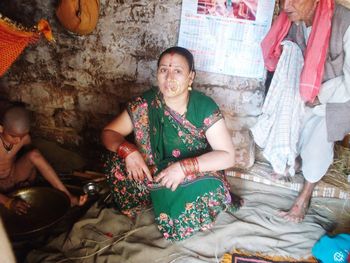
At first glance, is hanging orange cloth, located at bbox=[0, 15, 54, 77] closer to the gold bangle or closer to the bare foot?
the gold bangle

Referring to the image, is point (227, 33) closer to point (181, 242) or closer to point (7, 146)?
point (181, 242)

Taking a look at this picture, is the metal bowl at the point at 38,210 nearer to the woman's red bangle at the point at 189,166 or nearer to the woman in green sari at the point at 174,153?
the woman in green sari at the point at 174,153

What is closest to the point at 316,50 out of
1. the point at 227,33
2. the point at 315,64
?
the point at 315,64

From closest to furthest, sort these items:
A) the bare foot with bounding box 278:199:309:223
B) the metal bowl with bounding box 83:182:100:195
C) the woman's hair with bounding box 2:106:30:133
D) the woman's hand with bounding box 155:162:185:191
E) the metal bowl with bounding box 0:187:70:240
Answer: the woman's hand with bounding box 155:162:185:191 < the metal bowl with bounding box 0:187:70:240 < the woman's hair with bounding box 2:106:30:133 < the bare foot with bounding box 278:199:309:223 < the metal bowl with bounding box 83:182:100:195

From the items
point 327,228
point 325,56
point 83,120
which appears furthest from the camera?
point 83,120

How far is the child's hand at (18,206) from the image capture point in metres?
2.47

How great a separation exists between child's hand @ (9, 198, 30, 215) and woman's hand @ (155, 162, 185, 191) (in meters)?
1.12

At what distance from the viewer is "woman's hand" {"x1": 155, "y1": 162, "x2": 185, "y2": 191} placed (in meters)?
2.14

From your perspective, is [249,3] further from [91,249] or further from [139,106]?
[91,249]

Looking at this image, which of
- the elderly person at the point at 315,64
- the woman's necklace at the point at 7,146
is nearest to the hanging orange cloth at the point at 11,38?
the woman's necklace at the point at 7,146

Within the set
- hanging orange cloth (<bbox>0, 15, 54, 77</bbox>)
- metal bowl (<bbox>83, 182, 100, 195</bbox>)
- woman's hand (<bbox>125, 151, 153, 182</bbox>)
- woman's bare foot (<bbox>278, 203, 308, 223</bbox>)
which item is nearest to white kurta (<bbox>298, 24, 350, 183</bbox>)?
woman's bare foot (<bbox>278, 203, 308, 223</bbox>)

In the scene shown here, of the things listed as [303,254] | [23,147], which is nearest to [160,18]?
[23,147]

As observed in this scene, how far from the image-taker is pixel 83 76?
3.20 metres

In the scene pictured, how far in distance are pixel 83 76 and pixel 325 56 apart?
2081mm
